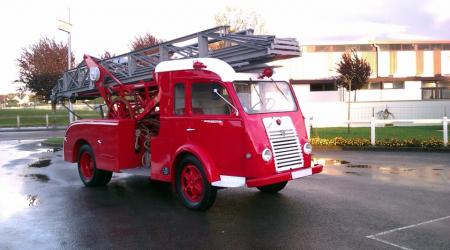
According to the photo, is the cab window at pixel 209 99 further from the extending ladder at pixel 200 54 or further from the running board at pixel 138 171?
the running board at pixel 138 171

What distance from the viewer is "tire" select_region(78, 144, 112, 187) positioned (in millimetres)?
10094

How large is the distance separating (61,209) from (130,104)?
2548 mm

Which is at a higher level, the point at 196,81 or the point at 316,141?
the point at 196,81

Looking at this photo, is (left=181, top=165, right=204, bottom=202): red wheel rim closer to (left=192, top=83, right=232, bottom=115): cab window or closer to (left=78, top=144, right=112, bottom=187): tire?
(left=192, top=83, right=232, bottom=115): cab window

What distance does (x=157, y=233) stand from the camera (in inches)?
254

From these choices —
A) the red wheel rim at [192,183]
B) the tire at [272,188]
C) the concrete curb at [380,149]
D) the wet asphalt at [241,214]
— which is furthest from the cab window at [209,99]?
the concrete curb at [380,149]

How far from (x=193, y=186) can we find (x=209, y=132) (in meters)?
0.97

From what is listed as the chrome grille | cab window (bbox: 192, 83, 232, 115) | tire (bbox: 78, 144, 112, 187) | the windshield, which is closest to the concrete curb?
tire (bbox: 78, 144, 112, 187)

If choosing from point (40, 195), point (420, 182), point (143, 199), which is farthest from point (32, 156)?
point (420, 182)

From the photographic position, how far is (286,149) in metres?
7.49

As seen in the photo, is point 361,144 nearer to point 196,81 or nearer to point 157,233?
point 196,81

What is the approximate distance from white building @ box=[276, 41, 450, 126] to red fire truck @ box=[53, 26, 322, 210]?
2118 centimetres

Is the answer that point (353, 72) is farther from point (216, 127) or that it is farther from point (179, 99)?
point (216, 127)

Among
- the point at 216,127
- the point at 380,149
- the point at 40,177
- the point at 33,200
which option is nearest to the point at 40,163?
the point at 40,177
